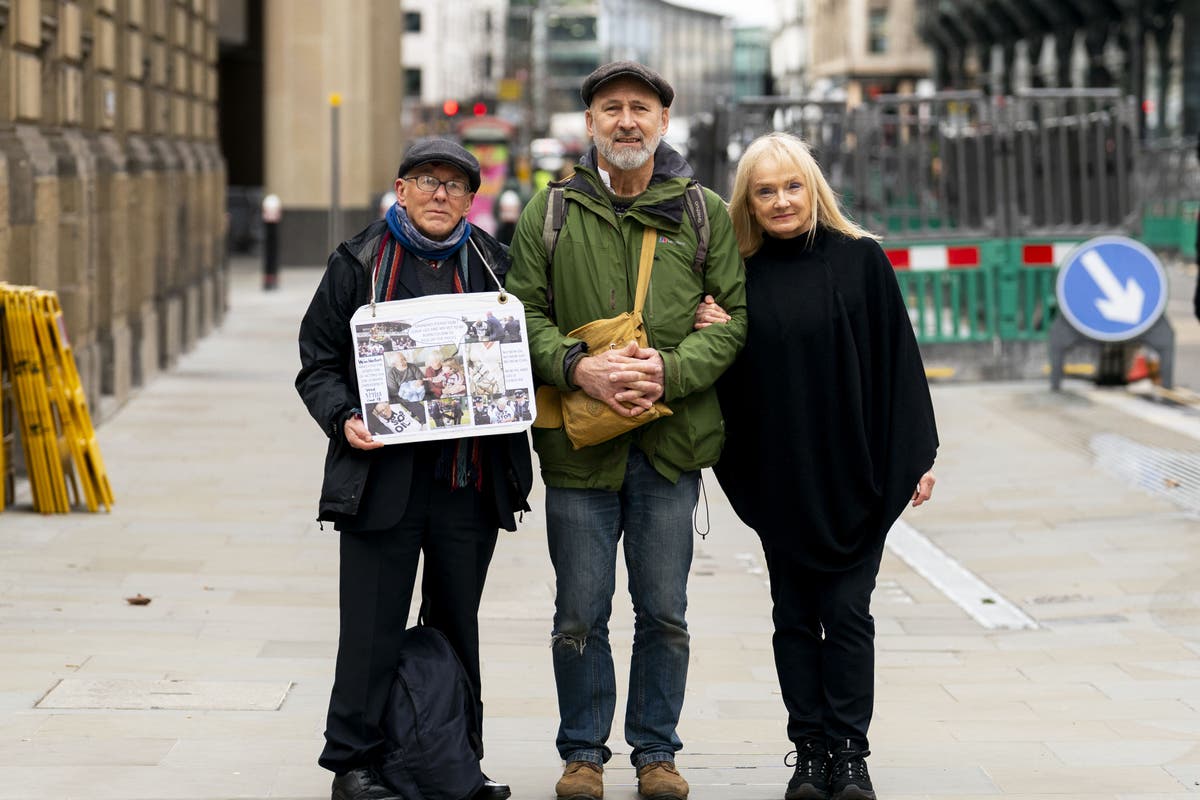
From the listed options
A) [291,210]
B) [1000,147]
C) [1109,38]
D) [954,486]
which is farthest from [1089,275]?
[1109,38]

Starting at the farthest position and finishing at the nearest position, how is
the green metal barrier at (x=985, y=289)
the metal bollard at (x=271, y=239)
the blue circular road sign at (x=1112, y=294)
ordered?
the metal bollard at (x=271, y=239) < the green metal barrier at (x=985, y=289) < the blue circular road sign at (x=1112, y=294)

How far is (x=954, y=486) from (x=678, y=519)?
6.15 metres

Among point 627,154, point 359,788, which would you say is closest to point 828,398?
point 627,154

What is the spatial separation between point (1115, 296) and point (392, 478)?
10.3m

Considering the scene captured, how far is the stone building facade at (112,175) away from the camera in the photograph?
1133 centimetres

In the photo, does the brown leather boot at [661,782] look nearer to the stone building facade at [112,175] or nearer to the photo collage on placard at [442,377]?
the photo collage on placard at [442,377]

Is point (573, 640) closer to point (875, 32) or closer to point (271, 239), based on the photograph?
point (271, 239)

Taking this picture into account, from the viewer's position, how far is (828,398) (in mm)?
5078

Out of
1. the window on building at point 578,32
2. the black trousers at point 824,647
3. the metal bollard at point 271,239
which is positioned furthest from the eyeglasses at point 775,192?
the window on building at point 578,32

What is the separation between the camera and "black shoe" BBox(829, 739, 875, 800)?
16.5ft

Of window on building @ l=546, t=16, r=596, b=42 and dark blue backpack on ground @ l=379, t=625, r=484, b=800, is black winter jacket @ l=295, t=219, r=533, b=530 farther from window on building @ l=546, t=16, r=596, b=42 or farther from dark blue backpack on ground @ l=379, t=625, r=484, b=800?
window on building @ l=546, t=16, r=596, b=42

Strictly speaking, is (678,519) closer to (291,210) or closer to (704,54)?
(291,210)

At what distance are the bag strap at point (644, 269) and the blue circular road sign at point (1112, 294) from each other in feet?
31.9

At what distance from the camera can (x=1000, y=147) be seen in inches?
645
